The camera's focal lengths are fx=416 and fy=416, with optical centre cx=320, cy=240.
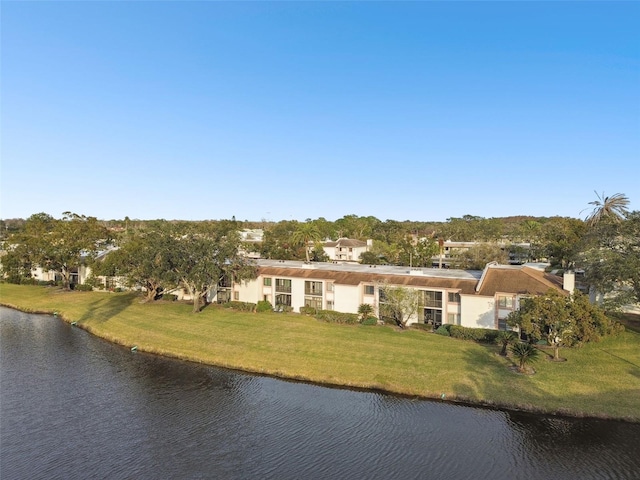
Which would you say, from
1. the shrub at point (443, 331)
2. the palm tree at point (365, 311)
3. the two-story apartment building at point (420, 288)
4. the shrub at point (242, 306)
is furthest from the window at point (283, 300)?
the shrub at point (443, 331)

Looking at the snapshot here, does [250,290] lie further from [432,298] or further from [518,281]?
[518,281]

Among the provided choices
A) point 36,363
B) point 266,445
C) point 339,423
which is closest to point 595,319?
point 339,423

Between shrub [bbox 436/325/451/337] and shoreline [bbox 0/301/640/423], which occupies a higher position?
shrub [bbox 436/325/451/337]

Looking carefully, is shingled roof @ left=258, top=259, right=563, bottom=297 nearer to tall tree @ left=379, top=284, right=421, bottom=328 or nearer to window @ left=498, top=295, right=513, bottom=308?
window @ left=498, top=295, right=513, bottom=308

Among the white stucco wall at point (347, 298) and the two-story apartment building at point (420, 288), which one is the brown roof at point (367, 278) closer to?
the two-story apartment building at point (420, 288)

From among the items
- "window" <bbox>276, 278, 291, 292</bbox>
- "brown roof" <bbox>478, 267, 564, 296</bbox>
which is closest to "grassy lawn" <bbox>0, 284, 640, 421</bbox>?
"window" <bbox>276, 278, 291, 292</bbox>

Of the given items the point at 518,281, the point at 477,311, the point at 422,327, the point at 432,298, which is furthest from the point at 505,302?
the point at 422,327
